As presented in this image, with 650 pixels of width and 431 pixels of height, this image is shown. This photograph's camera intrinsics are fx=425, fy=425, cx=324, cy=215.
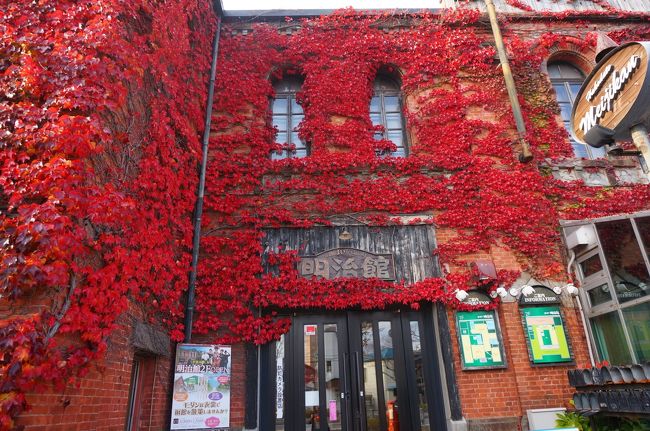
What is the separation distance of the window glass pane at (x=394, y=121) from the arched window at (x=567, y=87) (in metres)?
3.55

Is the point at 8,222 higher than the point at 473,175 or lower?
lower

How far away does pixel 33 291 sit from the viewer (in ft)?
11.7

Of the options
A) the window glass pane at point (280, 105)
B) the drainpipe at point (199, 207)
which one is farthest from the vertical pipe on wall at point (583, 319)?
the drainpipe at point (199, 207)

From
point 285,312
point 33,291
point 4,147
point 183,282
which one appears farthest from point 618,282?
point 4,147

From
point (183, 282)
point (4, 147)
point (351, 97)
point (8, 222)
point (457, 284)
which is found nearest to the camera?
point (8, 222)

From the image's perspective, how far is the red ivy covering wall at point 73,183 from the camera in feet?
11.4

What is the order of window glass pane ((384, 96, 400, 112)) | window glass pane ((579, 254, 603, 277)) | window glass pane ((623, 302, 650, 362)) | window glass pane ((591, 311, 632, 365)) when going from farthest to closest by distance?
window glass pane ((384, 96, 400, 112))
window glass pane ((579, 254, 603, 277))
window glass pane ((591, 311, 632, 365))
window glass pane ((623, 302, 650, 362))

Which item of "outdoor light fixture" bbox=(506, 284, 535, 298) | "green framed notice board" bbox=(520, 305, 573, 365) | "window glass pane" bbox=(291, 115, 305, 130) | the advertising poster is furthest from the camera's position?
"window glass pane" bbox=(291, 115, 305, 130)

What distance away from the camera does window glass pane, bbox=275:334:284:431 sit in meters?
7.02

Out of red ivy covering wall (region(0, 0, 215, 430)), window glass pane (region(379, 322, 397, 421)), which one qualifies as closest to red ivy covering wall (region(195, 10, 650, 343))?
window glass pane (region(379, 322, 397, 421))

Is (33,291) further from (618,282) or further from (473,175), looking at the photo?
(618,282)

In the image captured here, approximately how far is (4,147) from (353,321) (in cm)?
558

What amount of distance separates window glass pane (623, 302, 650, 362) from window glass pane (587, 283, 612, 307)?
0.40 m

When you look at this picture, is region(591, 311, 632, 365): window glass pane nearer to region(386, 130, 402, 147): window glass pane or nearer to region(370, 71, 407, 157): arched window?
region(370, 71, 407, 157): arched window
